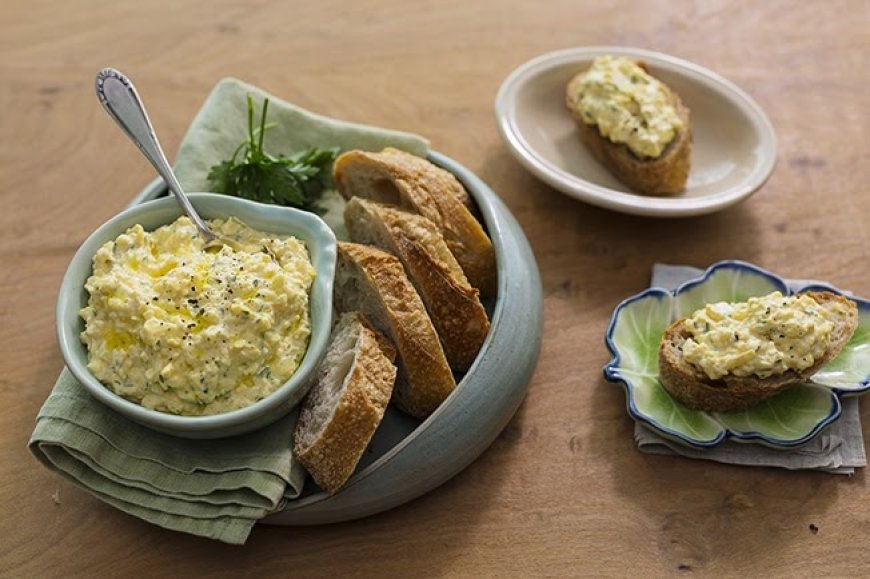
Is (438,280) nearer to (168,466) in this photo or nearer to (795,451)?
(168,466)

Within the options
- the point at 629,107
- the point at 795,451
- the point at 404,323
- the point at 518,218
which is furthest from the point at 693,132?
the point at 404,323

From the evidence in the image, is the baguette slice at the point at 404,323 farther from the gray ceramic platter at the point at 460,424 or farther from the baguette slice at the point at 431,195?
the baguette slice at the point at 431,195

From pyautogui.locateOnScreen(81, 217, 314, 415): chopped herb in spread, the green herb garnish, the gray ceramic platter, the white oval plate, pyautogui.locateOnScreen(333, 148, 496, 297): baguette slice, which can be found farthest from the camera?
the white oval plate

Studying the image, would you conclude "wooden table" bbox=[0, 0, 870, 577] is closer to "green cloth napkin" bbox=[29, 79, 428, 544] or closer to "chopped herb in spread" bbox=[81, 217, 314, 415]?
"green cloth napkin" bbox=[29, 79, 428, 544]

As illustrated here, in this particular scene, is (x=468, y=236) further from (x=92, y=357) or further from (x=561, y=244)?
(x=92, y=357)

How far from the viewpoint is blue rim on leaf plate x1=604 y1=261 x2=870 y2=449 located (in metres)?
2.27

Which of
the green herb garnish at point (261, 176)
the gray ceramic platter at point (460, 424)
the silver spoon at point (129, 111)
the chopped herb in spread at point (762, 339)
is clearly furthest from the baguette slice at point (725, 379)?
the silver spoon at point (129, 111)

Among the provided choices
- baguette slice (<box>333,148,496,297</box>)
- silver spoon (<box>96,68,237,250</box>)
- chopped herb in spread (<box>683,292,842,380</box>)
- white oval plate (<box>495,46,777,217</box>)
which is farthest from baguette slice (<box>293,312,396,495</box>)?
white oval plate (<box>495,46,777,217</box>)

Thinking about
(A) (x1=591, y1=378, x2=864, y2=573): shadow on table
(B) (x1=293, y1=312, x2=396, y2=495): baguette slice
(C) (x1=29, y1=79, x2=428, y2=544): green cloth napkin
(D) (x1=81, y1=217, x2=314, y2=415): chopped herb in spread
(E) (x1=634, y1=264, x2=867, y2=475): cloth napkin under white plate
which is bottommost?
(A) (x1=591, y1=378, x2=864, y2=573): shadow on table

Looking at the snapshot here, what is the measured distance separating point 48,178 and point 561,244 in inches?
61.3

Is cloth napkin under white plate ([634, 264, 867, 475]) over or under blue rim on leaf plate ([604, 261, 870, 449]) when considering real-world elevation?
under

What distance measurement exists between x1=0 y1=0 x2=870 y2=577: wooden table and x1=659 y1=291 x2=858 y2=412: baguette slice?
0.51 ft

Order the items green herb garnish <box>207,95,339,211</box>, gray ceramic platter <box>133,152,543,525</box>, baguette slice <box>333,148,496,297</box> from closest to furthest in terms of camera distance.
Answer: gray ceramic platter <box>133,152,543,525</box>
baguette slice <box>333,148,496,297</box>
green herb garnish <box>207,95,339,211</box>

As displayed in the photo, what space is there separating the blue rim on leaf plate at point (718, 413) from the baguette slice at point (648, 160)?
0.39 metres
